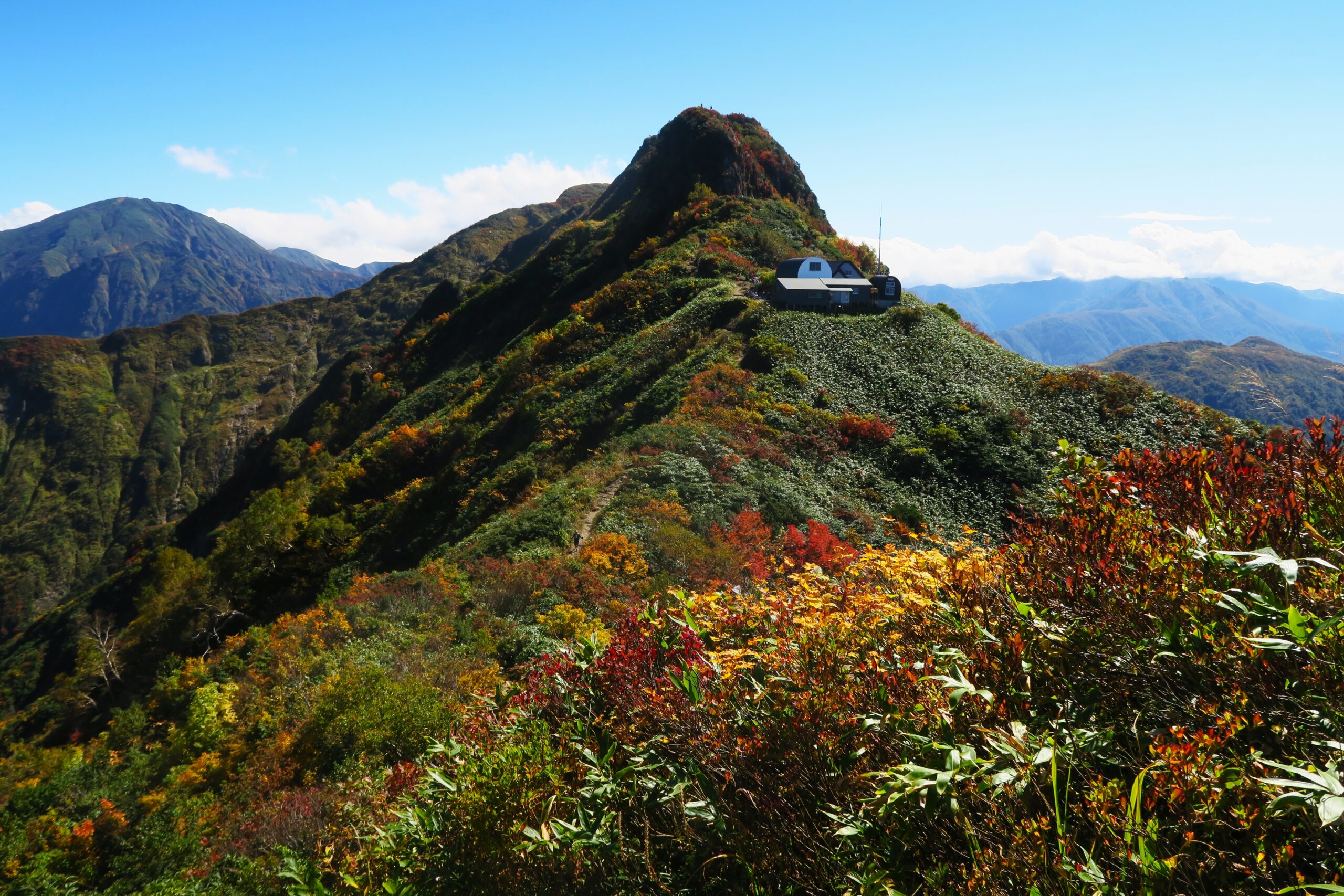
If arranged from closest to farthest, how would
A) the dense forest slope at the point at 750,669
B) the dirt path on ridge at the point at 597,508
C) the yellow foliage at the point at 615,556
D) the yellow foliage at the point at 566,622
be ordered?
the dense forest slope at the point at 750,669
the yellow foliage at the point at 566,622
the yellow foliage at the point at 615,556
the dirt path on ridge at the point at 597,508

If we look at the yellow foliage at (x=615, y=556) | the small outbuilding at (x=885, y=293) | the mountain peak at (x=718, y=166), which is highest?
the mountain peak at (x=718, y=166)

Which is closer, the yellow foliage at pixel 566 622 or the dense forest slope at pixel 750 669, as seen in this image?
the dense forest slope at pixel 750 669

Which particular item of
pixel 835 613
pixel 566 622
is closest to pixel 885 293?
pixel 566 622

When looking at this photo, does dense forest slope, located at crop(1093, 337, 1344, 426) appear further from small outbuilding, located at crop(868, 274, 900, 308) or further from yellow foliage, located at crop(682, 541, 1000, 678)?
yellow foliage, located at crop(682, 541, 1000, 678)

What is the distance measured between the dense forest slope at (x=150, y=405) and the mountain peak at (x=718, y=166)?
55.7 meters

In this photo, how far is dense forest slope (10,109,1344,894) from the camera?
3139 mm

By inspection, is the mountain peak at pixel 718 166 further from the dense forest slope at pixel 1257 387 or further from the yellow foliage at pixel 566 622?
the dense forest slope at pixel 1257 387

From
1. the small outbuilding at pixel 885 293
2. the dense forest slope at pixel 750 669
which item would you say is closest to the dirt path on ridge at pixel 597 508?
the dense forest slope at pixel 750 669

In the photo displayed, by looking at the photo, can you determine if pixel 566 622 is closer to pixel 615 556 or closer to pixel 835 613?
pixel 615 556

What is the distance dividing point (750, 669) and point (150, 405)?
196m

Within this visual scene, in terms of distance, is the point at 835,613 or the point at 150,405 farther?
the point at 150,405

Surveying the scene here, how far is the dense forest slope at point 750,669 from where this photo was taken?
3139mm

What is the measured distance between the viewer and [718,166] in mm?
64500

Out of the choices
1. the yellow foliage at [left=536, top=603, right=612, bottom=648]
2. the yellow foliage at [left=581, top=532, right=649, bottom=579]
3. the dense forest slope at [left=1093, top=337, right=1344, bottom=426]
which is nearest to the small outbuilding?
the yellow foliage at [left=581, top=532, right=649, bottom=579]
